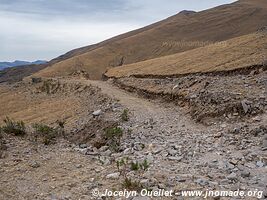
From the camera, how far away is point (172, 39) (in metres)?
63.2

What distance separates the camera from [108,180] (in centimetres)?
707

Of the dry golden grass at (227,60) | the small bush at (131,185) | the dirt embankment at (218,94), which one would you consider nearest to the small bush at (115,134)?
the dirt embankment at (218,94)

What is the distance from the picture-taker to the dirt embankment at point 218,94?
11.7 m

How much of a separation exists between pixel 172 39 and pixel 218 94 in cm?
5088

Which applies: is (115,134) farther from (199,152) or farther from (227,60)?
(227,60)

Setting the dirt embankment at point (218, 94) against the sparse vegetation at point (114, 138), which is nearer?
the sparse vegetation at point (114, 138)

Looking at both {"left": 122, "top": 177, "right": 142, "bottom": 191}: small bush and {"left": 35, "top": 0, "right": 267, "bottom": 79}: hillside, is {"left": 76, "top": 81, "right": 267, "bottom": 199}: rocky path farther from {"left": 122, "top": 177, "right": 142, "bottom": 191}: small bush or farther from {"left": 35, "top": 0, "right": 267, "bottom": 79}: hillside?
{"left": 35, "top": 0, "right": 267, "bottom": 79}: hillside

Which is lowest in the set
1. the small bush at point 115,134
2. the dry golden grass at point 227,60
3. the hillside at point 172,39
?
the small bush at point 115,134

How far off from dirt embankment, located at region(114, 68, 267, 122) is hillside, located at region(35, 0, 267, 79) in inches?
1108

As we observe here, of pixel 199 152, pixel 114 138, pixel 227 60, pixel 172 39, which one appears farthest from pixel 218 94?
pixel 172 39

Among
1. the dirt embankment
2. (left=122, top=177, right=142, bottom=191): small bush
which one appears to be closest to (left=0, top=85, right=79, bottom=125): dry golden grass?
the dirt embankment

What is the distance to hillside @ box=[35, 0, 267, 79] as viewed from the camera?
172 feet

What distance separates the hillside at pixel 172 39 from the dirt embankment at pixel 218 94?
28141 mm

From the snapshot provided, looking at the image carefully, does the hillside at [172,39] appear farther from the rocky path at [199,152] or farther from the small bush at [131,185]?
the small bush at [131,185]
